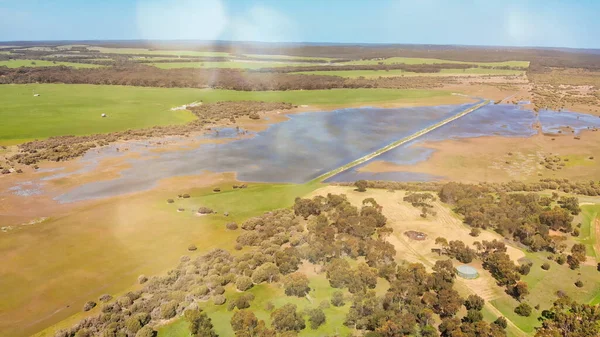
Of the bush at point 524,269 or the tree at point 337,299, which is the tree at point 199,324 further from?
the bush at point 524,269

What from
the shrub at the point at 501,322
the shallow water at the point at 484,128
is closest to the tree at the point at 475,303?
the shrub at the point at 501,322

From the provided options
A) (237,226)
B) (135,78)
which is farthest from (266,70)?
(237,226)

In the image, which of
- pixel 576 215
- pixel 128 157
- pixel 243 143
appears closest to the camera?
pixel 576 215

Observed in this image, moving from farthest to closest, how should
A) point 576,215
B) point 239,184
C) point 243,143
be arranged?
point 243,143
point 239,184
point 576,215

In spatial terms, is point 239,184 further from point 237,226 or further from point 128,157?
point 128,157

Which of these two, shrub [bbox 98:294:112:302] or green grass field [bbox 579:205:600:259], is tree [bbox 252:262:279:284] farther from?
green grass field [bbox 579:205:600:259]

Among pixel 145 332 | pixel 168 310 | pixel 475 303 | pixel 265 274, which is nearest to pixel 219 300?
pixel 168 310

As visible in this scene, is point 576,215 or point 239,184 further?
point 239,184
